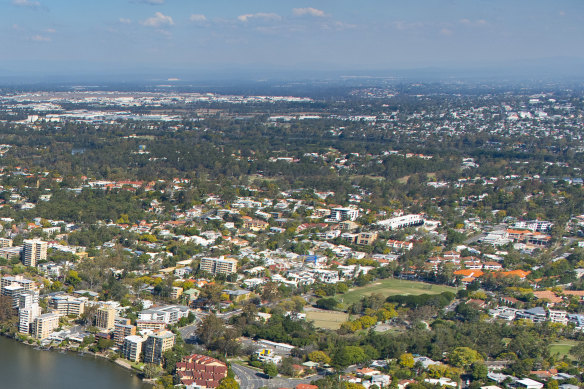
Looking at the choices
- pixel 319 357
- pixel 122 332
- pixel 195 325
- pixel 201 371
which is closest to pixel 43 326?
pixel 122 332

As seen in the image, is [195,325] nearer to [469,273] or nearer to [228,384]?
[228,384]

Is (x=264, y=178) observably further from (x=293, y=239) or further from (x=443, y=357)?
(x=443, y=357)

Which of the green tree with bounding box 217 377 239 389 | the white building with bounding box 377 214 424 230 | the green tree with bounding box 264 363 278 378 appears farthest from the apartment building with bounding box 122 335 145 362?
the white building with bounding box 377 214 424 230

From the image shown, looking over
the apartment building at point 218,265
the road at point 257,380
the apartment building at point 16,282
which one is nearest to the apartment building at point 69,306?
the apartment building at point 16,282

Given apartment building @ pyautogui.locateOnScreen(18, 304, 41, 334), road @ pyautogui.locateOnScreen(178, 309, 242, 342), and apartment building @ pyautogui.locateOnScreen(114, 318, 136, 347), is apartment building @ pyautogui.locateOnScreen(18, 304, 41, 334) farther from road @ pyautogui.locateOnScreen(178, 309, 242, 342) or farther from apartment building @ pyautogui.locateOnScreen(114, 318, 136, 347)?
road @ pyautogui.locateOnScreen(178, 309, 242, 342)

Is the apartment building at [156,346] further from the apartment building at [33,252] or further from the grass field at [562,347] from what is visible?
the grass field at [562,347]

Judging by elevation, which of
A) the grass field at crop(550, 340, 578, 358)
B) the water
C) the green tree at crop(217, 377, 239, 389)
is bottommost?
the grass field at crop(550, 340, 578, 358)
